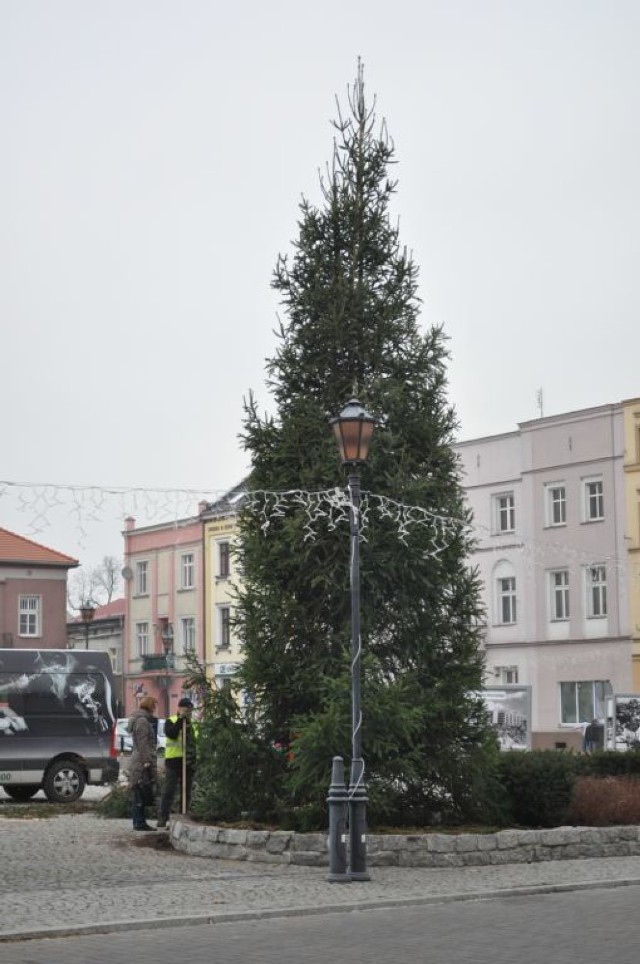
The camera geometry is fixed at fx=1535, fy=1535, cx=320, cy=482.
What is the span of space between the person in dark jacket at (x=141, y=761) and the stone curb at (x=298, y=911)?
658 cm

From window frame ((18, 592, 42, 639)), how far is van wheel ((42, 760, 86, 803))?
47.5 meters

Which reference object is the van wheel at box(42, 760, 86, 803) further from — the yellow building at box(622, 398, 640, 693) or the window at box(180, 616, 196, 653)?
the window at box(180, 616, 196, 653)

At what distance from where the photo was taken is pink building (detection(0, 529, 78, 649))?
2884 inches

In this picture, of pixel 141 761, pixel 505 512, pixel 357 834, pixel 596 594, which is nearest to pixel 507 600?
pixel 505 512

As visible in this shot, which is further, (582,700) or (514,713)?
(582,700)

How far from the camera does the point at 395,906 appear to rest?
13.8 m

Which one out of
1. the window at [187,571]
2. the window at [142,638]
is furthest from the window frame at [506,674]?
the window at [142,638]

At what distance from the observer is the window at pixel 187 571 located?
244ft

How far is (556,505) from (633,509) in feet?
12.9

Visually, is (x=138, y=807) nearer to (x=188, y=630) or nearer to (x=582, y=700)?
(x=582, y=700)

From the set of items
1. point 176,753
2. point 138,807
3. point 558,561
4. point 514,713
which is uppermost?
point 558,561

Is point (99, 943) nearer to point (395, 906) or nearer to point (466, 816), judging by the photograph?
point (395, 906)

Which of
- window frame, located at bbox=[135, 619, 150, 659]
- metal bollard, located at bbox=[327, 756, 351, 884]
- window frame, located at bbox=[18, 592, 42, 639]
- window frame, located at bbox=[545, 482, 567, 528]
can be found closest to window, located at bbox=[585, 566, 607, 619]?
window frame, located at bbox=[545, 482, 567, 528]

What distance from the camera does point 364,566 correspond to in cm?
1872
